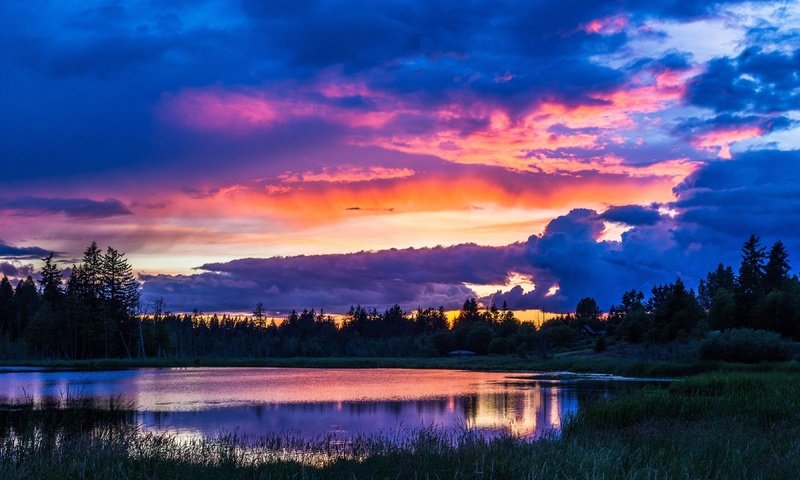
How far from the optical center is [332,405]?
40.5m

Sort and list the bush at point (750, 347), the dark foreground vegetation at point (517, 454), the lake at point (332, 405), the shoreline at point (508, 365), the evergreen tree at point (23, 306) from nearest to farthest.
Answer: the dark foreground vegetation at point (517, 454)
the lake at point (332, 405)
the shoreline at point (508, 365)
the bush at point (750, 347)
the evergreen tree at point (23, 306)

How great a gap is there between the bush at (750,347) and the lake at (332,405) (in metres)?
15.0

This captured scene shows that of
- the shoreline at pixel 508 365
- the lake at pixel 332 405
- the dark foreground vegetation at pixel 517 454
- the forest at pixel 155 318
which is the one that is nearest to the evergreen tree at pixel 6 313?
the forest at pixel 155 318

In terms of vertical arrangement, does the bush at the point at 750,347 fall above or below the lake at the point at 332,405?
above

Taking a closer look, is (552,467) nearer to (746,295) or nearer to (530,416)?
(530,416)

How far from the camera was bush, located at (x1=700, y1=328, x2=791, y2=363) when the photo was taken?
63500 millimetres

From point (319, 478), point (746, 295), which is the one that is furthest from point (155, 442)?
point (746, 295)

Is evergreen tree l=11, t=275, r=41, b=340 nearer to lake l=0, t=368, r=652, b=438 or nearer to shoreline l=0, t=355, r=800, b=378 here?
shoreline l=0, t=355, r=800, b=378

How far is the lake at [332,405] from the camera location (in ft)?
97.4

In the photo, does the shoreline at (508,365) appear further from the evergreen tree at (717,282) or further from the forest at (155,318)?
the evergreen tree at (717,282)

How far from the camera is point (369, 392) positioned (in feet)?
165

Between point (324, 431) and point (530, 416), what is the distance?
469 inches

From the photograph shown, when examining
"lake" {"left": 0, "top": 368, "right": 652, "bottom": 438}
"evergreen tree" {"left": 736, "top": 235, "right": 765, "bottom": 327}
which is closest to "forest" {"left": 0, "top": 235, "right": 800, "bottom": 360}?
"evergreen tree" {"left": 736, "top": 235, "right": 765, "bottom": 327}

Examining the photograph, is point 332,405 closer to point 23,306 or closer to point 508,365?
point 508,365
